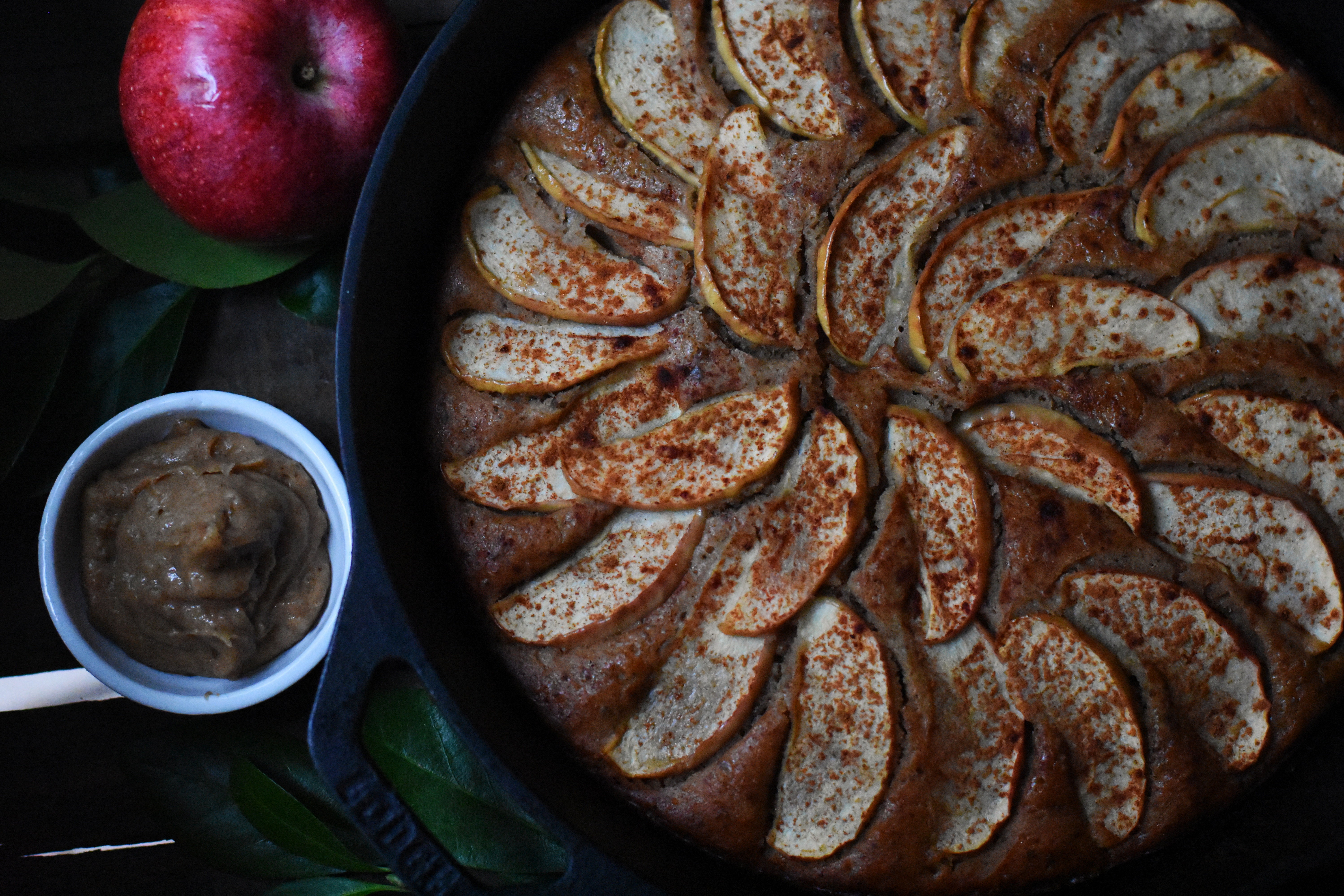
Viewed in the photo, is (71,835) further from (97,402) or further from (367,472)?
(367,472)

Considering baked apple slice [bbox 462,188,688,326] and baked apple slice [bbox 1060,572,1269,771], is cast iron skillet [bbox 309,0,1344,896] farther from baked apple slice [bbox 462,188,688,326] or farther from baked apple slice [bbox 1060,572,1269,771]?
baked apple slice [bbox 1060,572,1269,771]

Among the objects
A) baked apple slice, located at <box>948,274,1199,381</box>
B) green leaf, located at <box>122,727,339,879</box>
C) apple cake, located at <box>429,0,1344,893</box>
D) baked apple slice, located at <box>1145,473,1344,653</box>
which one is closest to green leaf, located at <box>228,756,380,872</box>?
green leaf, located at <box>122,727,339,879</box>

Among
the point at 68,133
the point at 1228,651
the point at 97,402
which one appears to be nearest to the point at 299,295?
the point at 97,402

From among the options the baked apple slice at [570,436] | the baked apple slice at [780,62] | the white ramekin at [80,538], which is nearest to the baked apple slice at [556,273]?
the baked apple slice at [570,436]

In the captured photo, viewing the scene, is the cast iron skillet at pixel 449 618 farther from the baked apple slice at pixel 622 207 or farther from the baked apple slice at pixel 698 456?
the baked apple slice at pixel 698 456

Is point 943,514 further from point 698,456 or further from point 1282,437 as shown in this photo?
point 1282,437

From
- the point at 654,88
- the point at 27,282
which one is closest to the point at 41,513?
the point at 27,282
